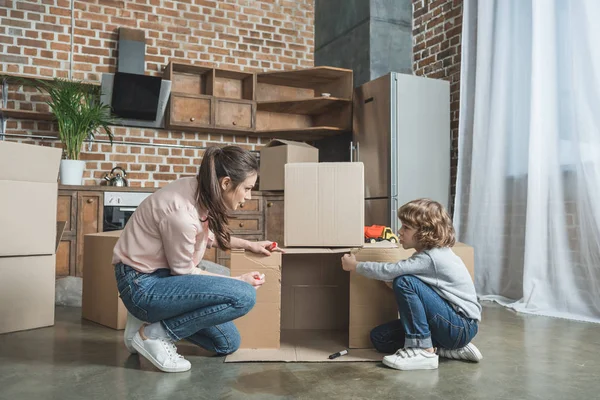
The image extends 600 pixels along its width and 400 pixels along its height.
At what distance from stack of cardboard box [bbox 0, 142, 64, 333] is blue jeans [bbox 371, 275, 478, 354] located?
1.64 meters

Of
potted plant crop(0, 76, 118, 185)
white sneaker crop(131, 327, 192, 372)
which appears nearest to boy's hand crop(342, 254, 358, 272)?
white sneaker crop(131, 327, 192, 372)

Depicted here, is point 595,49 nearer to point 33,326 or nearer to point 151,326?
point 151,326

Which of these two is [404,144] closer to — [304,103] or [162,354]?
[304,103]

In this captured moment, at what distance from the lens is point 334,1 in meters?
4.91

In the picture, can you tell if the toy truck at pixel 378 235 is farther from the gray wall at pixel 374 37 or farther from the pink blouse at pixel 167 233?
the gray wall at pixel 374 37

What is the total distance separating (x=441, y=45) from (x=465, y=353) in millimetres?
2810

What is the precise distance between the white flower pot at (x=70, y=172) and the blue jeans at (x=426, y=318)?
2743mm

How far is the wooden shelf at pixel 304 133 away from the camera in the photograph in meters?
4.48

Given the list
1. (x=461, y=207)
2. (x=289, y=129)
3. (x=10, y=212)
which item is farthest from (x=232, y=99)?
(x=10, y=212)

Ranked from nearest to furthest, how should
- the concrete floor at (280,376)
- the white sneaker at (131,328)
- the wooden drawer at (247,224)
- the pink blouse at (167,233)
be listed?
1. the concrete floor at (280,376)
2. the pink blouse at (167,233)
3. the white sneaker at (131,328)
4. the wooden drawer at (247,224)

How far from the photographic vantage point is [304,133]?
185 inches

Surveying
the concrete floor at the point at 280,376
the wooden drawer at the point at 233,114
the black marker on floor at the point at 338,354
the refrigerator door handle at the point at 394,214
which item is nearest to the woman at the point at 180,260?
the concrete floor at the point at 280,376

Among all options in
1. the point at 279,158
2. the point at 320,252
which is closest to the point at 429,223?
the point at 320,252

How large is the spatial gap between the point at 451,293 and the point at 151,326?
1057 millimetres
